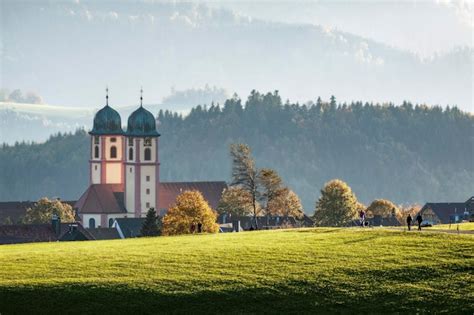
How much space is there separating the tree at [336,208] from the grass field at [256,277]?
79734mm

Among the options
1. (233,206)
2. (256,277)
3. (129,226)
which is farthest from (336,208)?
(256,277)

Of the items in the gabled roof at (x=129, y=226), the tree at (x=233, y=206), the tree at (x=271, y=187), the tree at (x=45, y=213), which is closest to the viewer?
the tree at (x=271, y=187)

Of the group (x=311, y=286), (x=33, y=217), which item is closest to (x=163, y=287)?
(x=311, y=286)

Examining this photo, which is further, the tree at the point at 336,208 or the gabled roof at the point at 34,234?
the tree at the point at 336,208

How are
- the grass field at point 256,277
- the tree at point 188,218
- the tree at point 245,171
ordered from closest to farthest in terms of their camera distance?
the grass field at point 256,277 < the tree at point 188,218 < the tree at point 245,171

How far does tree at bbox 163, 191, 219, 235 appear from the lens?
11938cm

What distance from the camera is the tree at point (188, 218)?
119 metres

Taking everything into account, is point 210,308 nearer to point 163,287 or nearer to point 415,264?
point 163,287

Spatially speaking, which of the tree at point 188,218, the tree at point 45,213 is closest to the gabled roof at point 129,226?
the tree at point 45,213

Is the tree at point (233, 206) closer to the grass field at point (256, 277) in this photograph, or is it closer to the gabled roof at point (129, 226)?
the gabled roof at point (129, 226)

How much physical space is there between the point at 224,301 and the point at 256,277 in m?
4.53

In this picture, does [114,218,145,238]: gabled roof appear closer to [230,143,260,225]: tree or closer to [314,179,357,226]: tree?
[314,179,357,226]: tree

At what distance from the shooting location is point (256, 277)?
64.0m

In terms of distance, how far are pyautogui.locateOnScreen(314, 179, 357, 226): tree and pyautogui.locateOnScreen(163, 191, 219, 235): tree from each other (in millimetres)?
31509
